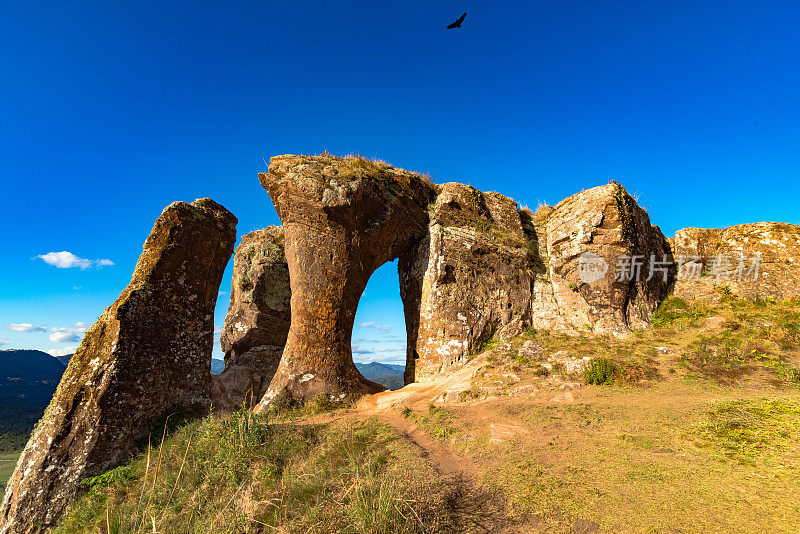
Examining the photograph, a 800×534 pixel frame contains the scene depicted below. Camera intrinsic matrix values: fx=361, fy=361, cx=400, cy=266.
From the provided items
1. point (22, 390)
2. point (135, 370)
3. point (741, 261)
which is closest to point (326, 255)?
point (135, 370)

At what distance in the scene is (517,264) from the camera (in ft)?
41.8

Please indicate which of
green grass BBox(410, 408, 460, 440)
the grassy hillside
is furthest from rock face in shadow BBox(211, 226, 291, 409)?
green grass BBox(410, 408, 460, 440)

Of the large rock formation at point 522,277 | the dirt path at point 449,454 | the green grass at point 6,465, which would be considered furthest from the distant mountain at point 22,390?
the large rock formation at point 522,277

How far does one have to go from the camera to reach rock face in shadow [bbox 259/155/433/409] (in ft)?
34.0

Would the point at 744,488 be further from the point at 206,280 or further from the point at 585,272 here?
the point at 206,280

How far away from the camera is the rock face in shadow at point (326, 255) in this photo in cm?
1038

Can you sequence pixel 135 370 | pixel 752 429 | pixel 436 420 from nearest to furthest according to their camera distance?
pixel 752 429
pixel 436 420
pixel 135 370

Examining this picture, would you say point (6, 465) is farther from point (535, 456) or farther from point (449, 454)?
point (535, 456)

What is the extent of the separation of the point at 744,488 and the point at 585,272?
909 cm

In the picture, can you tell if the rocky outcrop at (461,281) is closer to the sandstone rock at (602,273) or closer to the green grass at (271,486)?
the sandstone rock at (602,273)

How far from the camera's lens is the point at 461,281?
12219 millimetres

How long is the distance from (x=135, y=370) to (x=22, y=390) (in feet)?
353

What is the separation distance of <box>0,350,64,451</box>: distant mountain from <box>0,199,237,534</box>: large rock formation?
65.1 feet

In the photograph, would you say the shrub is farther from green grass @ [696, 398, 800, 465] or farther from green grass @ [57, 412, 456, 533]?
green grass @ [57, 412, 456, 533]
